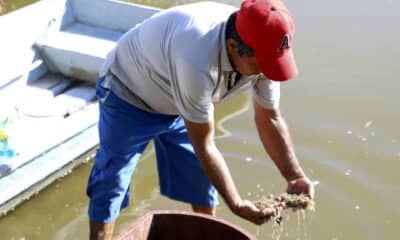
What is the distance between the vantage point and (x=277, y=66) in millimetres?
2664

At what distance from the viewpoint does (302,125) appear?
16.9 feet

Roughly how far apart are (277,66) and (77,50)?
2996 millimetres

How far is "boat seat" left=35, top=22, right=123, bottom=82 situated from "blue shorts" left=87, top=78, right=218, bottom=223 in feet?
5.99

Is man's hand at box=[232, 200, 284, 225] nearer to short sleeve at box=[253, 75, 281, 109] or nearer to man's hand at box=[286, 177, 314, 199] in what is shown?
man's hand at box=[286, 177, 314, 199]

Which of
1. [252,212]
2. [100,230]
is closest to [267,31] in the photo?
[252,212]

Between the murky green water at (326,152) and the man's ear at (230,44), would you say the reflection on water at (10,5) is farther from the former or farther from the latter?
the man's ear at (230,44)

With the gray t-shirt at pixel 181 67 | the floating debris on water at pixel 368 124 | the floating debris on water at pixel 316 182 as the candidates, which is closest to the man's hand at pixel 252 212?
the gray t-shirt at pixel 181 67

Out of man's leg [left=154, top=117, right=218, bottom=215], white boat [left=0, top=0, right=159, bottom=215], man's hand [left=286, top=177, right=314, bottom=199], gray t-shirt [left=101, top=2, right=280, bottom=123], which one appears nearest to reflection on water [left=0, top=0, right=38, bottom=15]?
white boat [left=0, top=0, right=159, bottom=215]

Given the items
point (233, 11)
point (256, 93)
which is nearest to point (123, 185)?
point (256, 93)

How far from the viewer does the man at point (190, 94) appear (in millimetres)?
2672

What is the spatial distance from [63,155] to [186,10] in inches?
73.1

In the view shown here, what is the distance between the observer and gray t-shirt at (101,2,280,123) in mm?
2717

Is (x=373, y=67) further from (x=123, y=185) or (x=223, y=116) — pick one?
(x=123, y=185)

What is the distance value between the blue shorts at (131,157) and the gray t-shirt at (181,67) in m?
0.07
